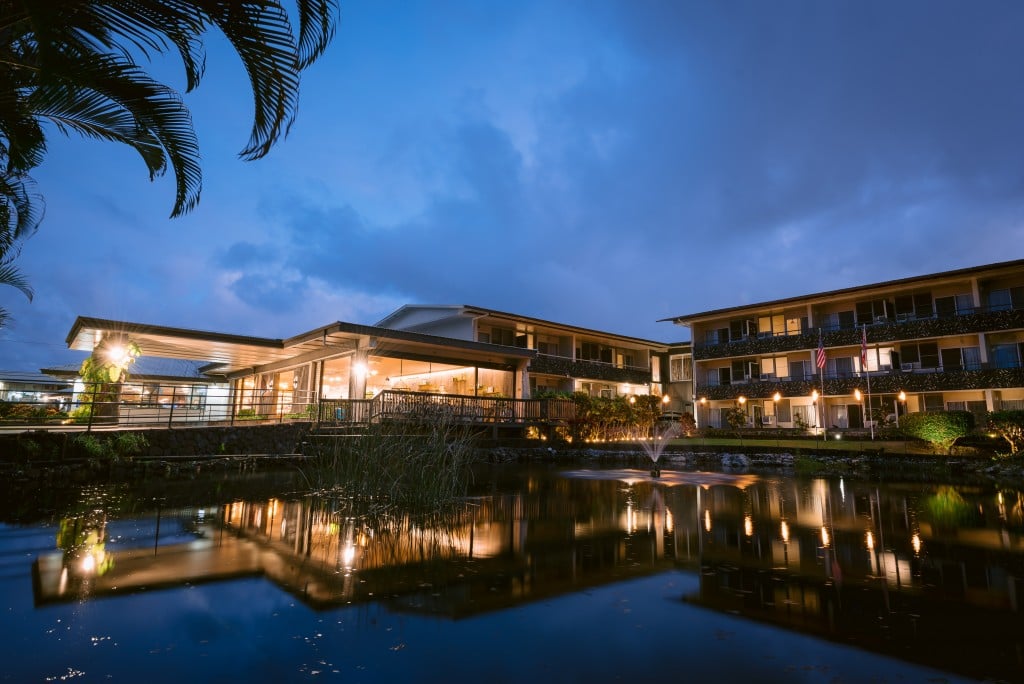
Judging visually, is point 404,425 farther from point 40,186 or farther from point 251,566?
point 40,186

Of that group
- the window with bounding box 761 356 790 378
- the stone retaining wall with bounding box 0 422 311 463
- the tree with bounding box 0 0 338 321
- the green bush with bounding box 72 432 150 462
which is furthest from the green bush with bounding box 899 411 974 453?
the green bush with bounding box 72 432 150 462

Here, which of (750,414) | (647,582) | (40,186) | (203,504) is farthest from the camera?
(750,414)

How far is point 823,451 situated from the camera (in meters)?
19.8

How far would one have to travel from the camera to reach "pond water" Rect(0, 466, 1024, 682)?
9.42 ft

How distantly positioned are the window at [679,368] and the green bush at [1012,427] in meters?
22.8

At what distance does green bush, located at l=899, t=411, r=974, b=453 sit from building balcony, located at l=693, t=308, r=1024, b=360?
8867mm

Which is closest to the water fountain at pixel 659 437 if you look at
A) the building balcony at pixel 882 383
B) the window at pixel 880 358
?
the building balcony at pixel 882 383

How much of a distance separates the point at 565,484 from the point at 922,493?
24.7 ft

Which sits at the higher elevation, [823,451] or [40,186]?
[40,186]

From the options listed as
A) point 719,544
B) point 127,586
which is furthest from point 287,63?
point 719,544

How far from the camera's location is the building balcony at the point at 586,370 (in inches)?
1193

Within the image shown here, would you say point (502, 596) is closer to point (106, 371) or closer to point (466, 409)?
point (106, 371)

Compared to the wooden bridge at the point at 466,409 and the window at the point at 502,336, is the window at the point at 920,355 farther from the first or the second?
the window at the point at 502,336

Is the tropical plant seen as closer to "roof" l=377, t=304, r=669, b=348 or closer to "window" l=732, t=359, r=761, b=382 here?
"roof" l=377, t=304, r=669, b=348
